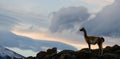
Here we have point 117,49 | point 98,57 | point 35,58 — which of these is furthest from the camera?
point 35,58

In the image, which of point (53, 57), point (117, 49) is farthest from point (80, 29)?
point (117, 49)

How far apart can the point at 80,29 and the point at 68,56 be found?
6.06 metres

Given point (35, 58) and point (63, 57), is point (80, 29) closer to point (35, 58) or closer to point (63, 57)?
point (63, 57)

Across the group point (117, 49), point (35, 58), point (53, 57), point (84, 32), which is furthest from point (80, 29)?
point (35, 58)

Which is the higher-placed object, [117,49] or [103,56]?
[117,49]

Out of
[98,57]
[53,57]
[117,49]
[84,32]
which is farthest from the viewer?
[117,49]

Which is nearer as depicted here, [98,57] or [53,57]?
[98,57]

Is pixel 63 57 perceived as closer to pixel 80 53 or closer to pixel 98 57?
pixel 80 53

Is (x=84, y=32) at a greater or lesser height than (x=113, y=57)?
greater

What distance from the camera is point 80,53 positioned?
232ft

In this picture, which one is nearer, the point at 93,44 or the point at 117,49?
the point at 93,44

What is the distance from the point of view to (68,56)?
232ft

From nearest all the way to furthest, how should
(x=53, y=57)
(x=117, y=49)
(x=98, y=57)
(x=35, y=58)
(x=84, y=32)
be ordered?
(x=98, y=57) → (x=84, y=32) → (x=53, y=57) → (x=117, y=49) → (x=35, y=58)

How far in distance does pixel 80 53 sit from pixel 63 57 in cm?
357
